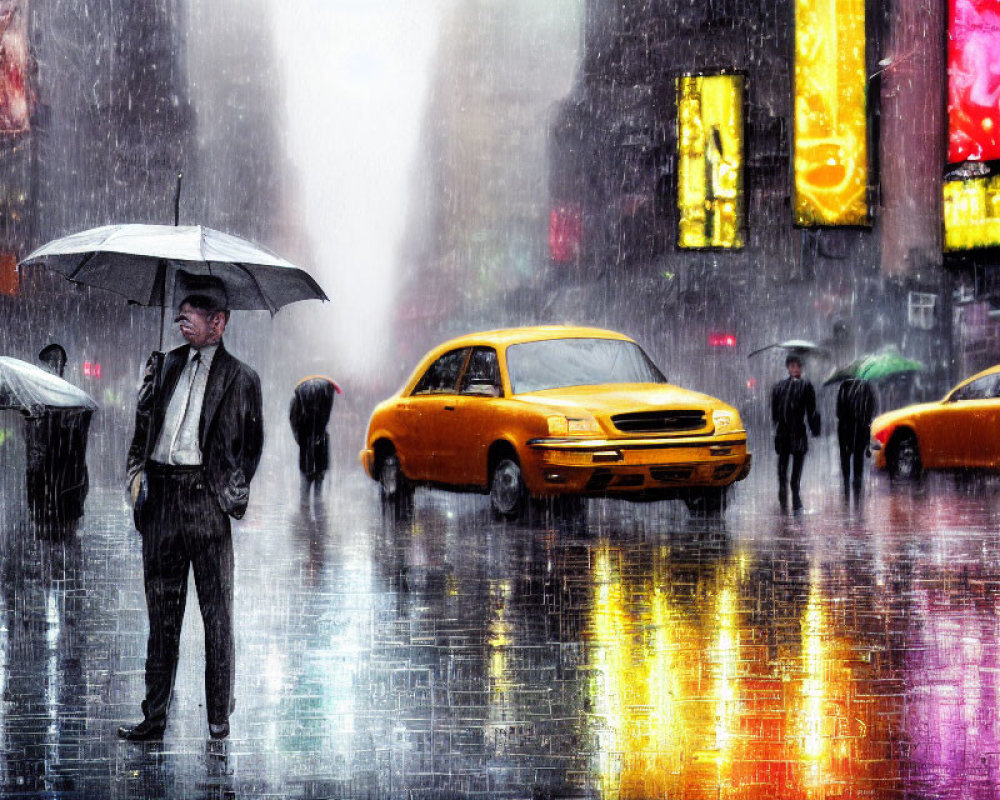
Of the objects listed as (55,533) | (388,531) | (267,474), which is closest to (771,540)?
(388,531)

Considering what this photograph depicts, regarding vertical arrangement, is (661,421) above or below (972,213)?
below

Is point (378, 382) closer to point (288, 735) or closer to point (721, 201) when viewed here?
point (721, 201)

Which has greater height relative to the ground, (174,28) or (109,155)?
(174,28)

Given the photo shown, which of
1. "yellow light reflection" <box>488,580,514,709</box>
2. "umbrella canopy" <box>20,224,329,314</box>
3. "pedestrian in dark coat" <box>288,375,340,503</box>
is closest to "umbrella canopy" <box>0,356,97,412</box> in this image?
"yellow light reflection" <box>488,580,514,709</box>

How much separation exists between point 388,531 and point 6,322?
49241 mm

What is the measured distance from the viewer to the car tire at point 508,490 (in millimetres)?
13062

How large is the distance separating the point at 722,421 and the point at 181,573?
8.26m

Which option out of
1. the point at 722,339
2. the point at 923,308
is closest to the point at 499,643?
the point at 923,308

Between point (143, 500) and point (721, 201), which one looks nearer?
point (143, 500)

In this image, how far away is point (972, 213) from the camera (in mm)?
28875

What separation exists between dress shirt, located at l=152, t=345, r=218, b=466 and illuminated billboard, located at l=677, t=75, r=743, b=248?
1139 inches

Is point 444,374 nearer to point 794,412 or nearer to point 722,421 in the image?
point 722,421

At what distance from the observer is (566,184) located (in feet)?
208

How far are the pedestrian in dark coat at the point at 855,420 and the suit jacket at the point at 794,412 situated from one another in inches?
Answer: 44.2
